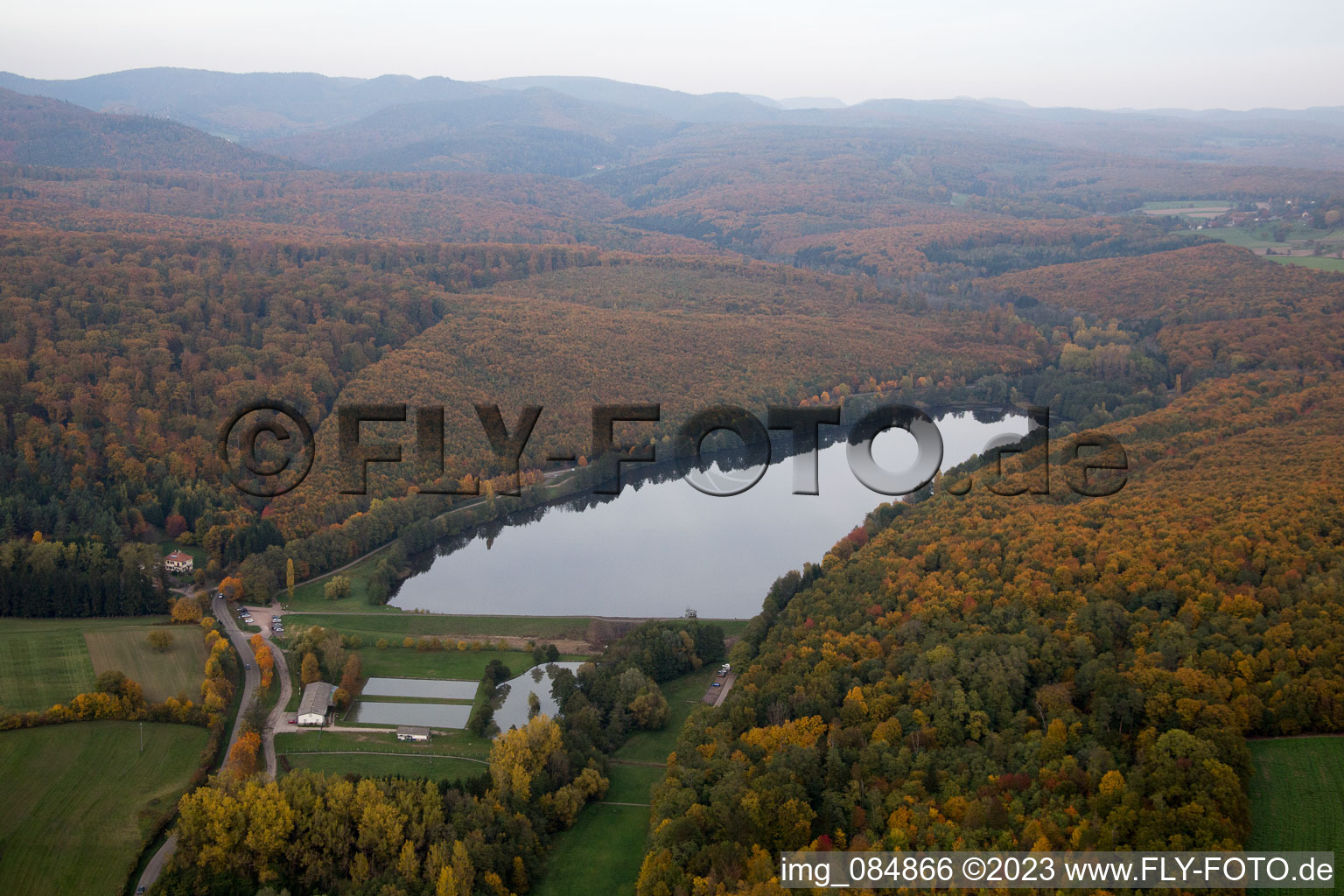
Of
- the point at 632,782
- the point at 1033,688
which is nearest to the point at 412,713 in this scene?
the point at 632,782

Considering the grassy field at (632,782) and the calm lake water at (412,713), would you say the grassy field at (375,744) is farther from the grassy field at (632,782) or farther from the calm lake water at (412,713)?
the grassy field at (632,782)

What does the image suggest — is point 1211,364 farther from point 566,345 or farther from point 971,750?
point 971,750

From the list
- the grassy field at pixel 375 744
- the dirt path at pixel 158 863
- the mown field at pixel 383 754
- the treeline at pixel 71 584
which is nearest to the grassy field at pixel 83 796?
the dirt path at pixel 158 863

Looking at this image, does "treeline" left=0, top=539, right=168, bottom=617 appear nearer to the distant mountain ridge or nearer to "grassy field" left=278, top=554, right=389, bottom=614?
"grassy field" left=278, top=554, right=389, bottom=614

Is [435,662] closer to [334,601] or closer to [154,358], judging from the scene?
[334,601]

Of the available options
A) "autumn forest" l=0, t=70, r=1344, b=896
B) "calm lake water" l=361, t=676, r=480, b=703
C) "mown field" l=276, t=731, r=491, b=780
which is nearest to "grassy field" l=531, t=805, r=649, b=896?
"autumn forest" l=0, t=70, r=1344, b=896

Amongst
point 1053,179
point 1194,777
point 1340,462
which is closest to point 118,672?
point 1194,777
